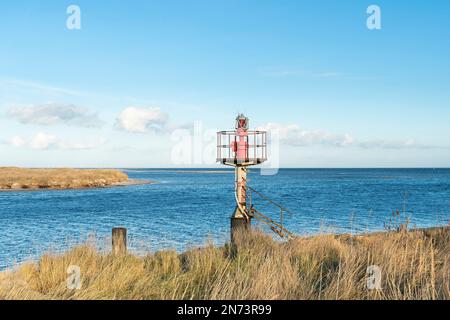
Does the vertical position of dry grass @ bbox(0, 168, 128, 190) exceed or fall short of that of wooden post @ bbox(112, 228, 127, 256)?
it falls short

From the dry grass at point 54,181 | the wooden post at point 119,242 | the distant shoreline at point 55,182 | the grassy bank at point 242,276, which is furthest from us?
the dry grass at point 54,181

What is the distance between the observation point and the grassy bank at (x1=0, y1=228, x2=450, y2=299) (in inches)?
225

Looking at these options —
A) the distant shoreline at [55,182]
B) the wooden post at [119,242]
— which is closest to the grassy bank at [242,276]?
the wooden post at [119,242]

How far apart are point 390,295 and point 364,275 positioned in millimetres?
1086

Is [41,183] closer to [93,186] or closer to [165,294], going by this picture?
[93,186]

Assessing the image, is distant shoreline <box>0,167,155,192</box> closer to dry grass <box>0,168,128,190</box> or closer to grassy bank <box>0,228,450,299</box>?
dry grass <box>0,168,128,190</box>

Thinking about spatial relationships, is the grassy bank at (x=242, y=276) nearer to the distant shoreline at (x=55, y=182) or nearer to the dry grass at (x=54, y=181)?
the distant shoreline at (x=55, y=182)

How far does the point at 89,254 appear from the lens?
26.3 feet

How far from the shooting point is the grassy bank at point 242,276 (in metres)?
5.71

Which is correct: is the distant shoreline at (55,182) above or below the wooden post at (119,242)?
below

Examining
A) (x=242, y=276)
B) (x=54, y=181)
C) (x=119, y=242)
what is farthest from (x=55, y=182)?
(x=242, y=276)

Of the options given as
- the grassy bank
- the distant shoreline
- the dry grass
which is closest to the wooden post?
the grassy bank

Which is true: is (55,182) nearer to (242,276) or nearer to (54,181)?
(54,181)

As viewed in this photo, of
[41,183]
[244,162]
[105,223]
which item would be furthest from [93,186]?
[244,162]
